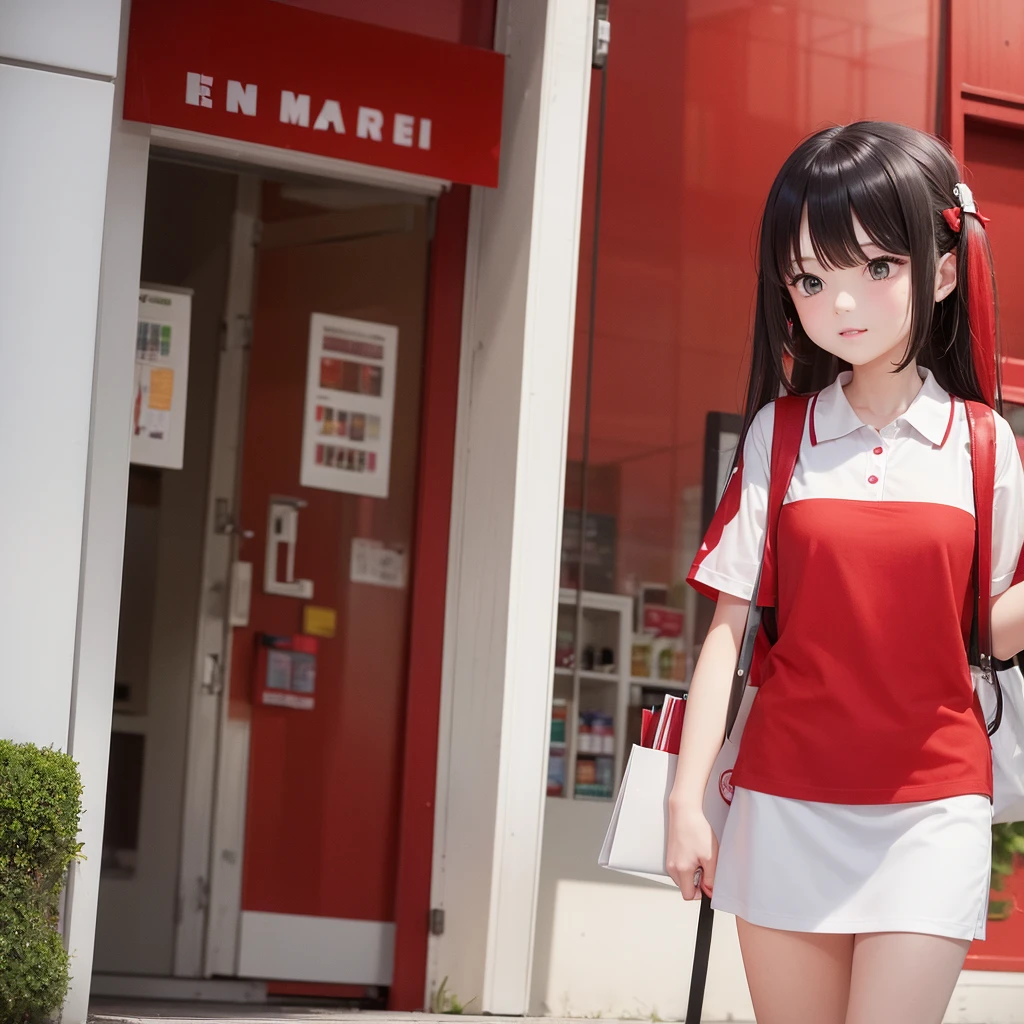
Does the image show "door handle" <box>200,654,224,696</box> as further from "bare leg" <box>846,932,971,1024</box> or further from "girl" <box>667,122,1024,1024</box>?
"bare leg" <box>846,932,971,1024</box>

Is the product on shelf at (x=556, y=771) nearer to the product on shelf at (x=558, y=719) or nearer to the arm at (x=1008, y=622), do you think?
the product on shelf at (x=558, y=719)

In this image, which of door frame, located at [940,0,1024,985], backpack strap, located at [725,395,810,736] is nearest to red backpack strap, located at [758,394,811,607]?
backpack strap, located at [725,395,810,736]

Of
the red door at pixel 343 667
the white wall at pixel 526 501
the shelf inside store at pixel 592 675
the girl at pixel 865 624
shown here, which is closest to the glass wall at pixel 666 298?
the shelf inside store at pixel 592 675

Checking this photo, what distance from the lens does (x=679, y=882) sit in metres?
1.87

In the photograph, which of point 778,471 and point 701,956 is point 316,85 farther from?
point 701,956

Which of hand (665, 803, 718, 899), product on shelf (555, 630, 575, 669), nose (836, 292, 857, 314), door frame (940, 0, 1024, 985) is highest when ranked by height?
door frame (940, 0, 1024, 985)


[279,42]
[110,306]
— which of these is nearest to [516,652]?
[110,306]

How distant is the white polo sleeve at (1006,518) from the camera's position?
1897 millimetres

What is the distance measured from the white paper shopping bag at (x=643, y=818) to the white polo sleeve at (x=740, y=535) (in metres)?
0.26

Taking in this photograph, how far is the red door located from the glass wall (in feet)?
2.82

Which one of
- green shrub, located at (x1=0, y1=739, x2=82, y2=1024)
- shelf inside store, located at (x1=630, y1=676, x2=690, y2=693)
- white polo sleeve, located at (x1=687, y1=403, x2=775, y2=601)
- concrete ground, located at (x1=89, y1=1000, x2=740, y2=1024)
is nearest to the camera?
white polo sleeve, located at (x1=687, y1=403, x2=775, y2=601)

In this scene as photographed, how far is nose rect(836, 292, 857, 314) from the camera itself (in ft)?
6.18

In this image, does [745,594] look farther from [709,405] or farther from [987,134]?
[987,134]

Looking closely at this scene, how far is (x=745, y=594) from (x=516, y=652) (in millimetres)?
1804
